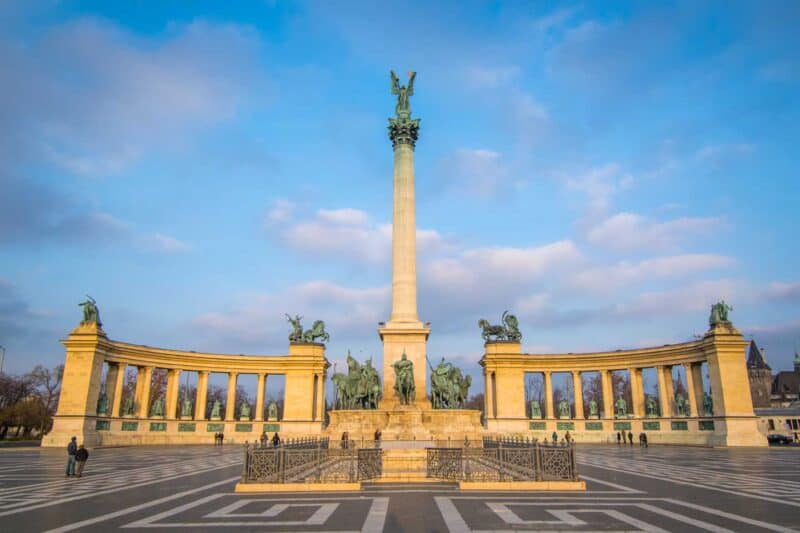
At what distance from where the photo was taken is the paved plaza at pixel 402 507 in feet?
33.6

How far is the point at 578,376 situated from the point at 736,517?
181ft

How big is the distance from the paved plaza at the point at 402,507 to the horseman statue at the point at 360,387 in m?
15.3

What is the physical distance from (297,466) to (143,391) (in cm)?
4798

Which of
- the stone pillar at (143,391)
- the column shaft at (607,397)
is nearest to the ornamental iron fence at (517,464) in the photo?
the column shaft at (607,397)

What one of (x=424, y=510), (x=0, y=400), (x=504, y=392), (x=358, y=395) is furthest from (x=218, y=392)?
(x=424, y=510)

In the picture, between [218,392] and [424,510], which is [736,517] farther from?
[218,392]

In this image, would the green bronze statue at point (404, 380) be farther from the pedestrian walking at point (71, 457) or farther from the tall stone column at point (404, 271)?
the pedestrian walking at point (71, 457)

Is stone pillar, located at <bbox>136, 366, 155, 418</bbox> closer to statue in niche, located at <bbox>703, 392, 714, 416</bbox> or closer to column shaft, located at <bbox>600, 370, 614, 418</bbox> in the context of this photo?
column shaft, located at <bbox>600, 370, 614, 418</bbox>

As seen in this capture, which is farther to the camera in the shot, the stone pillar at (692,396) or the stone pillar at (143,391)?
the stone pillar at (143,391)

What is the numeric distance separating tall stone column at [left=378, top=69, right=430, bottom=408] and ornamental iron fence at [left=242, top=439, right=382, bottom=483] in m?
16.3

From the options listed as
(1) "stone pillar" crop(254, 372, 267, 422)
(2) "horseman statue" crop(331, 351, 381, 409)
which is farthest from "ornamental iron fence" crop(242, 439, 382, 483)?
(1) "stone pillar" crop(254, 372, 267, 422)

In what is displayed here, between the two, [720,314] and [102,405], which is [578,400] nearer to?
[720,314]

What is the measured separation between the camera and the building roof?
4682 inches

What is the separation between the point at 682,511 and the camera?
1204 centimetres
